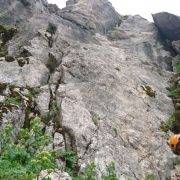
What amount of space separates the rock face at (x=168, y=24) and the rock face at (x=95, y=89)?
5.73 m

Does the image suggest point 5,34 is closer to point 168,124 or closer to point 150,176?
point 168,124

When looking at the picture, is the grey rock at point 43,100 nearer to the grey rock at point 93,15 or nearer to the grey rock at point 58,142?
the grey rock at point 58,142

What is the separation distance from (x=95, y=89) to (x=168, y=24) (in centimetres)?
2708

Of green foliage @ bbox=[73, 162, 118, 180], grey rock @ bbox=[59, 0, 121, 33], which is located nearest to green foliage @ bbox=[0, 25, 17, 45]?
grey rock @ bbox=[59, 0, 121, 33]

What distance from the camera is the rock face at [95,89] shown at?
30.8 metres

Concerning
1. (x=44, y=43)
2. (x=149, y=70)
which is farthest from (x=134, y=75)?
(x=44, y=43)

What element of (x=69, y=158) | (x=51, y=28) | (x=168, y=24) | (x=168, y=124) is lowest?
(x=69, y=158)

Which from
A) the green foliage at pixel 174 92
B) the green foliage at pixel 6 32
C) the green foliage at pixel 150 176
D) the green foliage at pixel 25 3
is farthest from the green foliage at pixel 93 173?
the green foliage at pixel 25 3

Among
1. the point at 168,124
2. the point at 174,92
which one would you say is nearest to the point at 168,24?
the point at 174,92

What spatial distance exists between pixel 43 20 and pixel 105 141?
22209mm

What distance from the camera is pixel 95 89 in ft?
124

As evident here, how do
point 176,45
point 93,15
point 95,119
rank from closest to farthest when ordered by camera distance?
point 95,119 → point 176,45 → point 93,15

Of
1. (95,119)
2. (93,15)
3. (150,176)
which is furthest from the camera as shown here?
(93,15)

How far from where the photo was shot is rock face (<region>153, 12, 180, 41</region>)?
197ft
